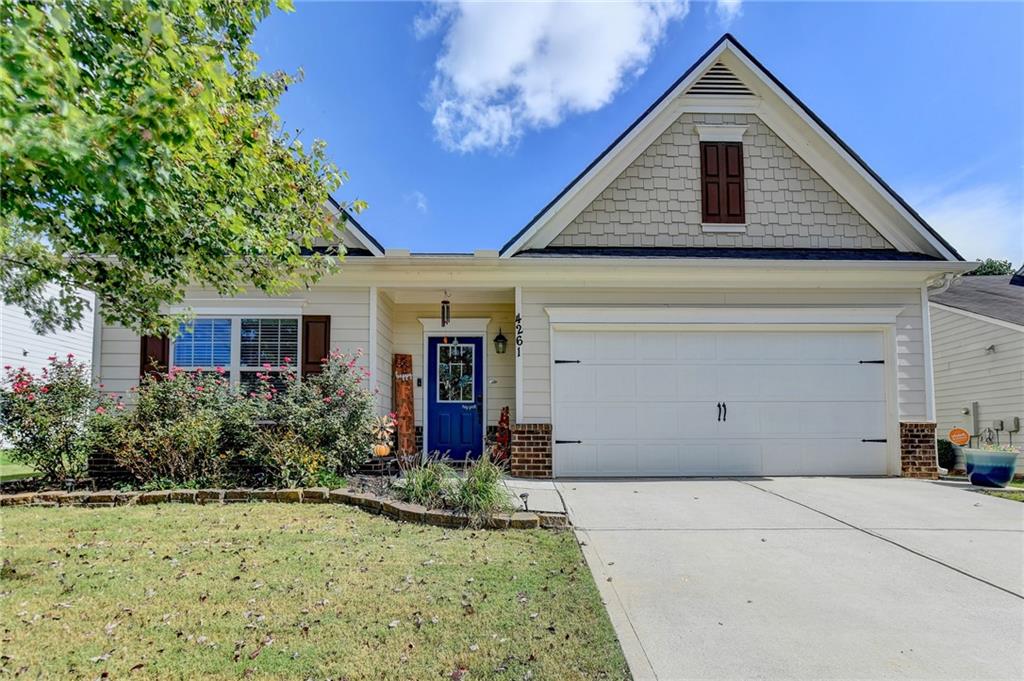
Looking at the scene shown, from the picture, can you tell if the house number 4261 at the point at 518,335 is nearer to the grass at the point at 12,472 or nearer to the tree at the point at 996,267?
the grass at the point at 12,472

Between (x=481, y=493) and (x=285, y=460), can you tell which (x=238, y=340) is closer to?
(x=285, y=460)

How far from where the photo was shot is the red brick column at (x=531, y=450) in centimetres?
841

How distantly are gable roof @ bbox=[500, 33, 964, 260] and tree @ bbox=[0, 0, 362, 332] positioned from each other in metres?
→ 3.94

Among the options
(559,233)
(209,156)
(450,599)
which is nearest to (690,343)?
(559,233)

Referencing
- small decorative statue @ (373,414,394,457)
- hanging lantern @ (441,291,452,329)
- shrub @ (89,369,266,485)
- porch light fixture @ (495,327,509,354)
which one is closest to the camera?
shrub @ (89,369,266,485)

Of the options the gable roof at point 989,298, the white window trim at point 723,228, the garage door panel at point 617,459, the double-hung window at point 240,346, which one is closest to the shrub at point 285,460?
the double-hung window at point 240,346

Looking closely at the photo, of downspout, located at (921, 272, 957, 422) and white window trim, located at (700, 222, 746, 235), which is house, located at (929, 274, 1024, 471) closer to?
downspout, located at (921, 272, 957, 422)

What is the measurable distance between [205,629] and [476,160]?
14.2 metres

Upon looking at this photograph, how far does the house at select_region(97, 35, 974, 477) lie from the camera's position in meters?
8.55

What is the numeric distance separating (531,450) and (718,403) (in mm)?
2964

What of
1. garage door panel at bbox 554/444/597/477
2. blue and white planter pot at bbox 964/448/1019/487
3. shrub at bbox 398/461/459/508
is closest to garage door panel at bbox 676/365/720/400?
garage door panel at bbox 554/444/597/477

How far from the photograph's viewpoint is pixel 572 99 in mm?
12570

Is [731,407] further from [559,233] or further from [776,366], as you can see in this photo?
[559,233]

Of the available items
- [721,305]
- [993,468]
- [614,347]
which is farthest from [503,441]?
[993,468]
